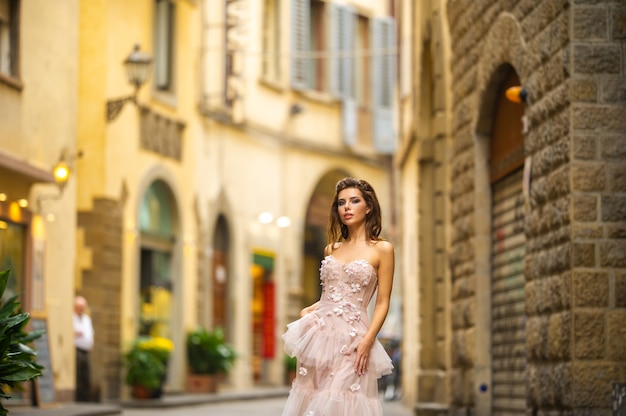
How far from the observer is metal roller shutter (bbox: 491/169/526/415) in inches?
634

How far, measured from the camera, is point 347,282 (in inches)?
367

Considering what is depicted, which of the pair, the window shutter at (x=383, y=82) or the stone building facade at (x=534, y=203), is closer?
the stone building facade at (x=534, y=203)

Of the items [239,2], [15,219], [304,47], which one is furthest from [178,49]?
[15,219]

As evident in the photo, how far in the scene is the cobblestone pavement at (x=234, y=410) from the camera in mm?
24281

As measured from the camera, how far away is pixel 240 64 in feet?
119

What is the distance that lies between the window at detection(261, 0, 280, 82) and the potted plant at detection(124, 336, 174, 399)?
11.7 m

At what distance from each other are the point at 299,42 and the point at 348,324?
31.2 metres

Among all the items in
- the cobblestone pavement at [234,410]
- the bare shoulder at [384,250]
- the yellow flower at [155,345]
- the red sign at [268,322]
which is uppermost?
the red sign at [268,322]

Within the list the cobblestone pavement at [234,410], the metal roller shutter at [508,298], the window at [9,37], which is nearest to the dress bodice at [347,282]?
the metal roller shutter at [508,298]

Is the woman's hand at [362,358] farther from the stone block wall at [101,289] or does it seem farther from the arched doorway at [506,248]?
the stone block wall at [101,289]

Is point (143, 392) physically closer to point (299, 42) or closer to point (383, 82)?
point (299, 42)

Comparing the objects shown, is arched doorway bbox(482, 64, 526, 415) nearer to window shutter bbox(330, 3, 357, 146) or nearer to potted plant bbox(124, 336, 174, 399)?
potted plant bbox(124, 336, 174, 399)

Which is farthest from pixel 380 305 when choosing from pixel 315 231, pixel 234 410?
pixel 315 231

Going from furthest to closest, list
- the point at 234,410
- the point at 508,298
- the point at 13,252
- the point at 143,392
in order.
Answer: the point at 143,392
the point at 234,410
the point at 13,252
the point at 508,298
